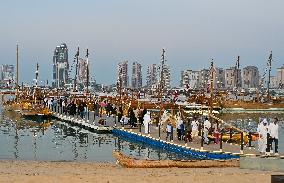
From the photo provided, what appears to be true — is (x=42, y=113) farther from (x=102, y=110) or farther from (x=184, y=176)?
(x=184, y=176)

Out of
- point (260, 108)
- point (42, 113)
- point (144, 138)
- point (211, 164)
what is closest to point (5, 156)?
point (144, 138)

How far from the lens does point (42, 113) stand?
60.1 m

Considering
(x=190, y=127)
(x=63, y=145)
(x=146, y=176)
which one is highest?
(x=190, y=127)

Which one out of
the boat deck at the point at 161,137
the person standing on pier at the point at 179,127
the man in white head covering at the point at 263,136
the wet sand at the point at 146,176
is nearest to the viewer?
the wet sand at the point at 146,176

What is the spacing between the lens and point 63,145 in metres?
36.7

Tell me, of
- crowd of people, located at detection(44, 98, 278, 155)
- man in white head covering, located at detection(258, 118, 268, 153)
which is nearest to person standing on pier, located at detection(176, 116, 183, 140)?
crowd of people, located at detection(44, 98, 278, 155)

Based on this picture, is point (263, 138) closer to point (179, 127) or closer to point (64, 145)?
point (179, 127)

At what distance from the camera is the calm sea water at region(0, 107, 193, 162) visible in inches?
1195

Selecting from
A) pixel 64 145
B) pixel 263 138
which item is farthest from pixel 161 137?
pixel 263 138

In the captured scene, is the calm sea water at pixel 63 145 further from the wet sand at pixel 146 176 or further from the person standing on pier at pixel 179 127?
the wet sand at pixel 146 176

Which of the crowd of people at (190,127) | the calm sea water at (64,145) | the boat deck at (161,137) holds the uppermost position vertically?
the crowd of people at (190,127)

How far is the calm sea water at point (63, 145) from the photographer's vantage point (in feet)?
99.6

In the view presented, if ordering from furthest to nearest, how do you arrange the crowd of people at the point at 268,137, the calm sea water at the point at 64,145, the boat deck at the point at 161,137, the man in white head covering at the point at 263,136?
the calm sea water at the point at 64,145 → the boat deck at the point at 161,137 → the man in white head covering at the point at 263,136 → the crowd of people at the point at 268,137

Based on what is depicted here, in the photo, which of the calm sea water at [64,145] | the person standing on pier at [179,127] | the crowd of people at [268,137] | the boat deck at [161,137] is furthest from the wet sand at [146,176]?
the person standing on pier at [179,127]
